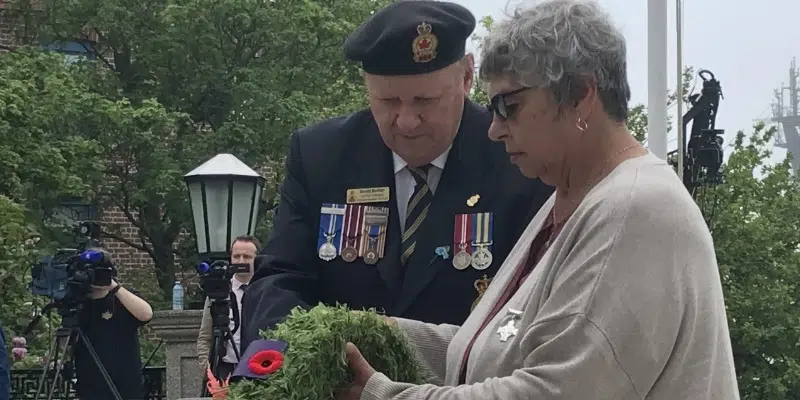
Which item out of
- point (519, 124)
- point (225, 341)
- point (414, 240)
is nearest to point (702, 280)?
point (519, 124)

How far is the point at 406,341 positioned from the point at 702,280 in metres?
0.65

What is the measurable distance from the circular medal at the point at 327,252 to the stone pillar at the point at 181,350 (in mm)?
7193

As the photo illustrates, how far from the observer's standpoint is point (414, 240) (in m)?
2.59

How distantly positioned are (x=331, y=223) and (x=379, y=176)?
162 mm

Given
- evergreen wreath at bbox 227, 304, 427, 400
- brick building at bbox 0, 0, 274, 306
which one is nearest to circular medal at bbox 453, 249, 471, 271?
evergreen wreath at bbox 227, 304, 427, 400

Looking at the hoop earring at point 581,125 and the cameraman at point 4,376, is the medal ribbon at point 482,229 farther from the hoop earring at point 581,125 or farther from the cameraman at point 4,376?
the cameraman at point 4,376

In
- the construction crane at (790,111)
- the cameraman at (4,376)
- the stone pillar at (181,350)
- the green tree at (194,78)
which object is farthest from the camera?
the construction crane at (790,111)

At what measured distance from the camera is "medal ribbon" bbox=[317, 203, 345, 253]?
261 centimetres

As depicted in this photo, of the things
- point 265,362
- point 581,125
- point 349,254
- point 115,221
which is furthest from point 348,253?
point 115,221

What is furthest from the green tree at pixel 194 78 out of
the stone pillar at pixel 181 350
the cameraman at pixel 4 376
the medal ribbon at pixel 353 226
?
the medal ribbon at pixel 353 226

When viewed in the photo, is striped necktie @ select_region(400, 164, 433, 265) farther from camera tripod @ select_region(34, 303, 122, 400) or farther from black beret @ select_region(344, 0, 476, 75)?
camera tripod @ select_region(34, 303, 122, 400)

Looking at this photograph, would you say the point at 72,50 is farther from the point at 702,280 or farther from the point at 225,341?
the point at 702,280

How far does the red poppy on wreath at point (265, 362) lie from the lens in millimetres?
1961

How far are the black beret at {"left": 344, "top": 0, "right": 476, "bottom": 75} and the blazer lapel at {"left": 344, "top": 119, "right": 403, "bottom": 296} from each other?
209mm
